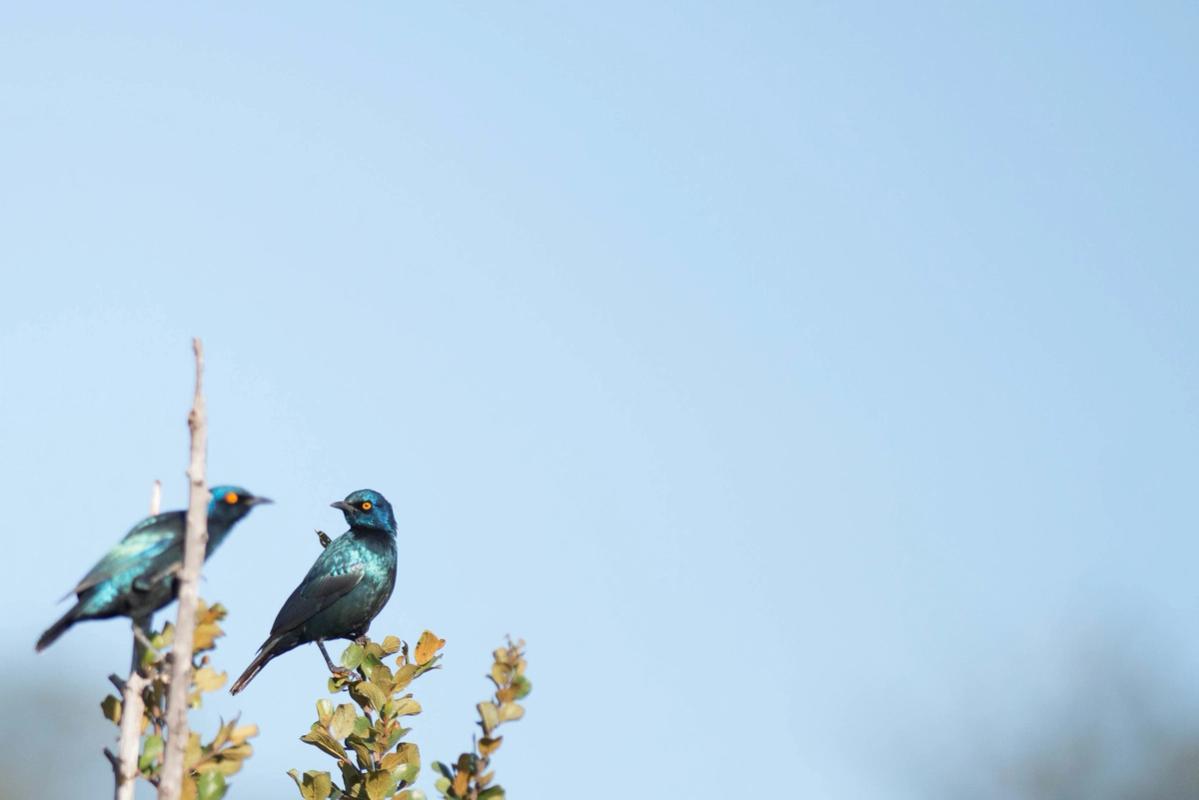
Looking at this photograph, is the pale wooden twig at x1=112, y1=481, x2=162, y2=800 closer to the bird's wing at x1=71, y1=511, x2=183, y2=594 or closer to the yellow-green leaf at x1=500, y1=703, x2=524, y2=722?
the bird's wing at x1=71, y1=511, x2=183, y2=594

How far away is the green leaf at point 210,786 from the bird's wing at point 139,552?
898 millimetres

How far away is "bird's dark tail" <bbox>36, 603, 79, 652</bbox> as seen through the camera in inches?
238

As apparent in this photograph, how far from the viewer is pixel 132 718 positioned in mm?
5539

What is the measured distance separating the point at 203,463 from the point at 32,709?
42.7 meters

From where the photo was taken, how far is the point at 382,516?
35.3 feet

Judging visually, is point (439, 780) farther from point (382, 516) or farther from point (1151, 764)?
point (1151, 764)

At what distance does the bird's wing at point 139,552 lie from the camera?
20.0ft

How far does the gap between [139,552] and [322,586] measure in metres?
4.15

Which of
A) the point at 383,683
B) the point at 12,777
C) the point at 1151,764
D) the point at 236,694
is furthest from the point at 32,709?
the point at 383,683

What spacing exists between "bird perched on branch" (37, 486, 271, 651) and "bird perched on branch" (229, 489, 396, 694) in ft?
13.2

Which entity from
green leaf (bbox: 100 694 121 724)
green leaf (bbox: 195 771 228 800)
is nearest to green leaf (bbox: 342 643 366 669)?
green leaf (bbox: 100 694 121 724)

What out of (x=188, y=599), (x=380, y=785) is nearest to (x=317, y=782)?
(x=380, y=785)

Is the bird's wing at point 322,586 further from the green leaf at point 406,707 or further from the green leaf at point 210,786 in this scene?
the green leaf at point 210,786

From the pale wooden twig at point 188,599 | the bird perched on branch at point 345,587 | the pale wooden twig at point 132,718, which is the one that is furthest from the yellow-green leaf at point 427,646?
the bird perched on branch at point 345,587
